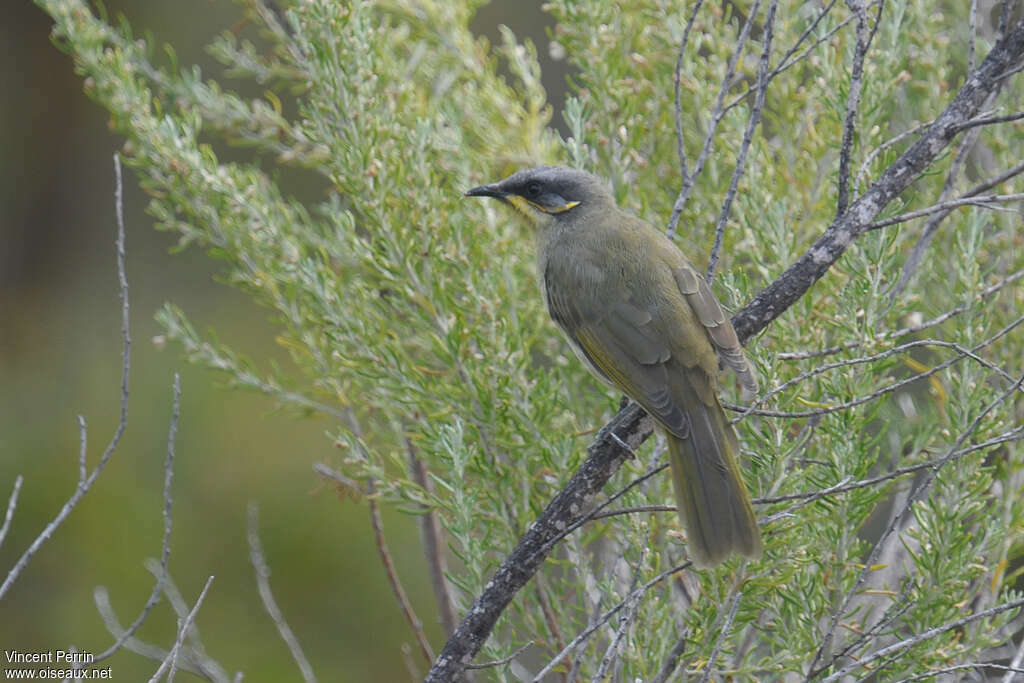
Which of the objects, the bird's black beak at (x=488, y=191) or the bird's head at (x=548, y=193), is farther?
the bird's head at (x=548, y=193)

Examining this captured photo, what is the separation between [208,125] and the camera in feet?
9.53

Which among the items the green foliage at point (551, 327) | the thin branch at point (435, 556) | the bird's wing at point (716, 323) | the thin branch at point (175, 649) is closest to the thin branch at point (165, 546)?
the thin branch at point (175, 649)

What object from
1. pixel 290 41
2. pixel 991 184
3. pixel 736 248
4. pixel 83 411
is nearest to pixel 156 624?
pixel 83 411

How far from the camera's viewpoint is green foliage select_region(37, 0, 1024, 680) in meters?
1.94

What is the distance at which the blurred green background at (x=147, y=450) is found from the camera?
171 inches

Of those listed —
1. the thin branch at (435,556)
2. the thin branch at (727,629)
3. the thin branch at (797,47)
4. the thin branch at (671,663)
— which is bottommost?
the thin branch at (671,663)

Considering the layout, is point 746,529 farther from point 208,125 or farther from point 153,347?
point 153,347

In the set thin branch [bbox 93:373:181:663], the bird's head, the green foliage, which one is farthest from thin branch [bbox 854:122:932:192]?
thin branch [bbox 93:373:181:663]

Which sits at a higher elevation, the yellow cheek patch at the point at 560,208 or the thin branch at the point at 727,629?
the yellow cheek patch at the point at 560,208

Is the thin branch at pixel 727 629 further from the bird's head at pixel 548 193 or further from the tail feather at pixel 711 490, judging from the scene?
the bird's head at pixel 548 193

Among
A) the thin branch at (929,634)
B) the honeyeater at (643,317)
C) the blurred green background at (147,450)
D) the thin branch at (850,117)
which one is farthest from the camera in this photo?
the blurred green background at (147,450)

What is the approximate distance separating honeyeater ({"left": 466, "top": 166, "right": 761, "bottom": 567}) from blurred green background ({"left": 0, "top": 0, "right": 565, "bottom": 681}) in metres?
1.27

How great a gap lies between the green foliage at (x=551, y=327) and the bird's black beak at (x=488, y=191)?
4 cm

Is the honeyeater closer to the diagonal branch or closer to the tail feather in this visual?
the tail feather
